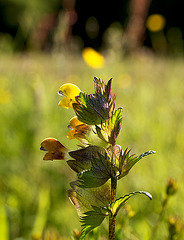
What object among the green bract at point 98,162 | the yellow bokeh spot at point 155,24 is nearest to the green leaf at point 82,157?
the green bract at point 98,162

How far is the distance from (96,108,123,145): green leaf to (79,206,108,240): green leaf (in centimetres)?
11

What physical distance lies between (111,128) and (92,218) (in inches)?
5.7

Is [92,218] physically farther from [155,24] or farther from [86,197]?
[155,24]

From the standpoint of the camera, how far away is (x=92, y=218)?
514 mm

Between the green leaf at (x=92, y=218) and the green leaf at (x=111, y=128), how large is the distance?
0.11m

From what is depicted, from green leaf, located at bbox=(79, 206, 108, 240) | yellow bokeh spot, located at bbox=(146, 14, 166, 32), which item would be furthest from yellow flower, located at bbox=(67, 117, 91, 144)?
yellow bokeh spot, located at bbox=(146, 14, 166, 32)

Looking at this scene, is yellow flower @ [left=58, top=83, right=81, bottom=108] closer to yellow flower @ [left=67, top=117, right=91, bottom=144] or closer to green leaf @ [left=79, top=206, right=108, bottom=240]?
yellow flower @ [left=67, top=117, right=91, bottom=144]

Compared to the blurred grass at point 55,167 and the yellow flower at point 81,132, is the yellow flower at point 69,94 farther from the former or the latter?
the blurred grass at point 55,167

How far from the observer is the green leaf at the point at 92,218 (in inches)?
20.1

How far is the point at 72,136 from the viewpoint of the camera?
1.79 ft

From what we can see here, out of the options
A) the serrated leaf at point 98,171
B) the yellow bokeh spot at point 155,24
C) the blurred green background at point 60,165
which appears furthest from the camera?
the yellow bokeh spot at point 155,24

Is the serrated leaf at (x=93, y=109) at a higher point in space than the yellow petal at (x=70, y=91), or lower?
lower

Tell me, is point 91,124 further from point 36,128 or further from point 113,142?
point 36,128

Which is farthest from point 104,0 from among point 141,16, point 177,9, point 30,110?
point 30,110
